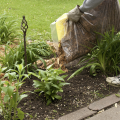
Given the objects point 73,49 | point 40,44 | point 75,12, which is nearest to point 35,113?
point 73,49

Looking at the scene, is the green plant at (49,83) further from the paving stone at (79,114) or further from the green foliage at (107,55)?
the green foliage at (107,55)

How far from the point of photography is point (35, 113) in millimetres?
2045

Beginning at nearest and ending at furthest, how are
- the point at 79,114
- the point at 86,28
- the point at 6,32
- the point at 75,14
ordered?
the point at 79,114, the point at 75,14, the point at 86,28, the point at 6,32

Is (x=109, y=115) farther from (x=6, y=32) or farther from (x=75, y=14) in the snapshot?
(x=6, y=32)

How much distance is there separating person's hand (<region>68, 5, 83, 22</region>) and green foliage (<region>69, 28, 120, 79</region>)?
0.45 metres

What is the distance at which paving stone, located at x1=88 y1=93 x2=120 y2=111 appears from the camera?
7.22 feet

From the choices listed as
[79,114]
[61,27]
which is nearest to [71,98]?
[79,114]

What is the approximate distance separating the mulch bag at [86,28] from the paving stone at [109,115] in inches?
41.7

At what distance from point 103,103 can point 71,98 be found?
1.30 feet

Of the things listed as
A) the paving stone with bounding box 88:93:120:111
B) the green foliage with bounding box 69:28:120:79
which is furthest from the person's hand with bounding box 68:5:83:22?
the paving stone with bounding box 88:93:120:111

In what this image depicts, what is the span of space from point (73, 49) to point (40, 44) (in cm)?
85

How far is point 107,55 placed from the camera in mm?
2766

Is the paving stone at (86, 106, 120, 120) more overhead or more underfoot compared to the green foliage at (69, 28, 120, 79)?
more underfoot

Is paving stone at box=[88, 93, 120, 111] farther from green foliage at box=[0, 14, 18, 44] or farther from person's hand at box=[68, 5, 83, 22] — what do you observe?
green foliage at box=[0, 14, 18, 44]
